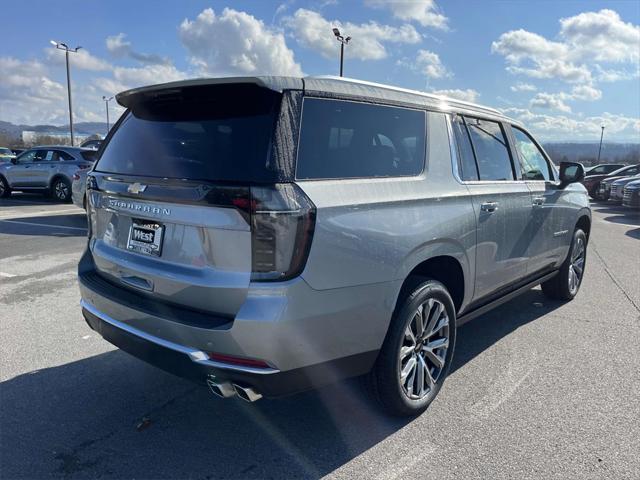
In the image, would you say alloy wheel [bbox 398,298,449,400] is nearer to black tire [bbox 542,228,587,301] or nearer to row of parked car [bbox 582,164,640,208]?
black tire [bbox 542,228,587,301]

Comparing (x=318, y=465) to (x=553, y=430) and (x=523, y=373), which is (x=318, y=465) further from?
(x=523, y=373)

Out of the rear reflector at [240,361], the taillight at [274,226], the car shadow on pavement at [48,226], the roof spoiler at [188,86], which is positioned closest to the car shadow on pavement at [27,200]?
the car shadow on pavement at [48,226]

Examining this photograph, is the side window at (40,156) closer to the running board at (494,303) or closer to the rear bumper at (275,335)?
the rear bumper at (275,335)

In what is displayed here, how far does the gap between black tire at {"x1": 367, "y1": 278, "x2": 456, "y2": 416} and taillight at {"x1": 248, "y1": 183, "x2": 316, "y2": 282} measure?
2.73 ft

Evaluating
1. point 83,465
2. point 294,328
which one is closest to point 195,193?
point 294,328

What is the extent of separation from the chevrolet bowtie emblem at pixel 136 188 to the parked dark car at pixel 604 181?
75.0 ft

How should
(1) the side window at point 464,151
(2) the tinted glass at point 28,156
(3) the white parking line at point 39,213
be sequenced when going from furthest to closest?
1. (2) the tinted glass at point 28,156
2. (3) the white parking line at point 39,213
3. (1) the side window at point 464,151

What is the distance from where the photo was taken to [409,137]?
119 inches

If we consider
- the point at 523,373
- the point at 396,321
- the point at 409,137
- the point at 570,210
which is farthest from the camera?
the point at 570,210

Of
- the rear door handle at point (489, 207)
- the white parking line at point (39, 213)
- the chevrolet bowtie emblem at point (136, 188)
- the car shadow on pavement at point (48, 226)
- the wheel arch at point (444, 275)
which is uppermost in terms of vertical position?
the chevrolet bowtie emblem at point (136, 188)

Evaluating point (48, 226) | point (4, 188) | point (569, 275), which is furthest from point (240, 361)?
point (4, 188)

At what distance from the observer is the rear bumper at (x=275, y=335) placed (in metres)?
2.21

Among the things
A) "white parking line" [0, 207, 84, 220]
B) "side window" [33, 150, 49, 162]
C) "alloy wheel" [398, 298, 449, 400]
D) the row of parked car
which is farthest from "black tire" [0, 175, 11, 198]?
the row of parked car

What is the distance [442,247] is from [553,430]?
1246 millimetres
